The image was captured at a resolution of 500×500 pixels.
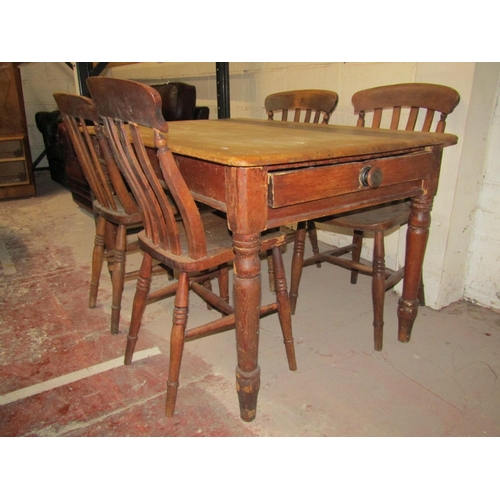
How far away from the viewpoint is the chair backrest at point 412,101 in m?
1.75

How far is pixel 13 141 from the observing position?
4.24m

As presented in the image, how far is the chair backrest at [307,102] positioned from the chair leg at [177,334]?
1.27m

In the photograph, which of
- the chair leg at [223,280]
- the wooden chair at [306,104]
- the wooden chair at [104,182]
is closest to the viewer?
the wooden chair at [104,182]

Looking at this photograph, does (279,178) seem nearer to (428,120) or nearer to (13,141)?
(428,120)

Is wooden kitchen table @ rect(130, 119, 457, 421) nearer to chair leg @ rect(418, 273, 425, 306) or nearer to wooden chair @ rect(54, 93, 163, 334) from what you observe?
wooden chair @ rect(54, 93, 163, 334)

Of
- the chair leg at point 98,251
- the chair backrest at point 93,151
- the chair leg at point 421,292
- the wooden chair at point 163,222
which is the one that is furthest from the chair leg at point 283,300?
the chair leg at point 98,251

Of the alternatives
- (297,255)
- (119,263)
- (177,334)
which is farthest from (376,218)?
(119,263)

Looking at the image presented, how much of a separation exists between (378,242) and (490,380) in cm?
64

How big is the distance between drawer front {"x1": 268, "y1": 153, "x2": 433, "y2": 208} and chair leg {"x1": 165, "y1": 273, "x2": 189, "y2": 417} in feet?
1.39

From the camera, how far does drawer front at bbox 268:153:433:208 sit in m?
1.18

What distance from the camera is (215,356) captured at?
5.76 ft

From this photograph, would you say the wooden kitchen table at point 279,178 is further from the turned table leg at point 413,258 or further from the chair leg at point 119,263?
the chair leg at point 119,263

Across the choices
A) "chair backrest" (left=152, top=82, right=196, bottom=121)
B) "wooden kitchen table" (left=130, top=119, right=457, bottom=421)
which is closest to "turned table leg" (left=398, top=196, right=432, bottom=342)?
"wooden kitchen table" (left=130, top=119, right=457, bottom=421)
